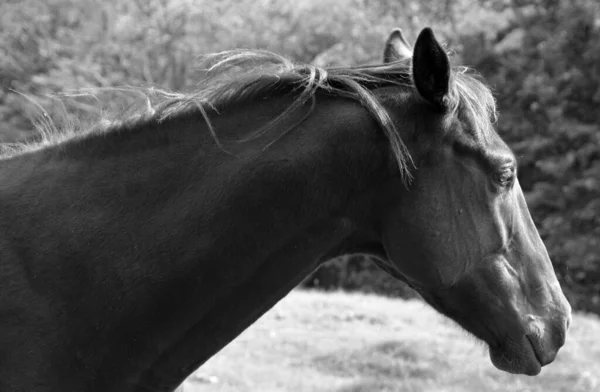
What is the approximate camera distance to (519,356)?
7.75 feet

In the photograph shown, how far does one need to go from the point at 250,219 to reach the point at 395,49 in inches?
42.7

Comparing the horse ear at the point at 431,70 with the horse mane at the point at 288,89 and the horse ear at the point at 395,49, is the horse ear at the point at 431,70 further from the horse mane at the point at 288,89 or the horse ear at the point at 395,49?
the horse ear at the point at 395,49

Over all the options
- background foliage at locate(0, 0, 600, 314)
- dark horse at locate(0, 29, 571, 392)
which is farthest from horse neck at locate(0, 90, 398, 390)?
background foliage at locate(0, 0, 600, 314)

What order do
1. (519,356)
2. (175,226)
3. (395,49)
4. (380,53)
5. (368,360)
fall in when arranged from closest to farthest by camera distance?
(175,226)
(519,356)
(395,49)
(368,360)
(380,53)

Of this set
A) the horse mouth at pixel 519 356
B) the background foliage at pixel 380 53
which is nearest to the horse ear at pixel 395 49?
the horse mouth at pixel 519 356

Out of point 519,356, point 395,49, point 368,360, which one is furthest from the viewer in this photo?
point 368,360

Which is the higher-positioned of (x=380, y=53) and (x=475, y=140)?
(x=475, y=140)

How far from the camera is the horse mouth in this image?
7.73 ft

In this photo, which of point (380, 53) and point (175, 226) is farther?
point (380, 53)

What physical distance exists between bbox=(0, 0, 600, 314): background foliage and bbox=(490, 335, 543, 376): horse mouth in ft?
32.9

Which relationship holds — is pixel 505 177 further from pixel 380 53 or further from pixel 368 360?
pixel 380 53

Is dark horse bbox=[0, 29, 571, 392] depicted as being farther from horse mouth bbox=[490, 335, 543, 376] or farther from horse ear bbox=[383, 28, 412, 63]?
horse ear bbox=[383, 28, 412, 63]

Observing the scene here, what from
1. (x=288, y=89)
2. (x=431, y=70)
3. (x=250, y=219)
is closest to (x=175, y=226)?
(x=250, y=219)

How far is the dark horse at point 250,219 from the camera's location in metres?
2.21
